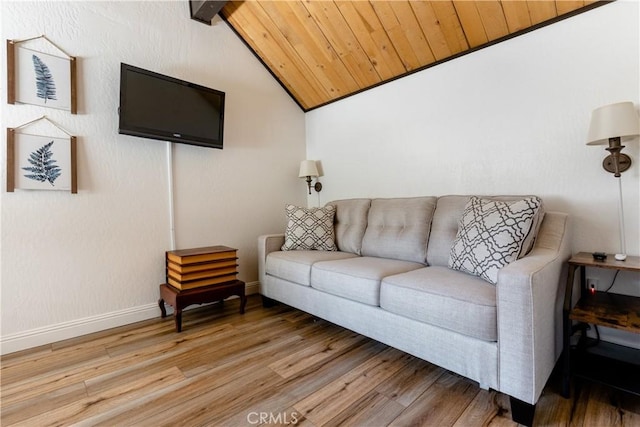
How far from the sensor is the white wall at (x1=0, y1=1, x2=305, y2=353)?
1919mm

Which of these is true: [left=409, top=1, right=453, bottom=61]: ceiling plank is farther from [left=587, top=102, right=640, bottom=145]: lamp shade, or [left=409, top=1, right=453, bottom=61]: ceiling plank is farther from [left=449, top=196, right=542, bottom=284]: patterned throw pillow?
[left=449, top=196, right=542, bottom=284]: patterned throw pillow

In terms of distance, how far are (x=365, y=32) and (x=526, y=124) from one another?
1428 millimetres

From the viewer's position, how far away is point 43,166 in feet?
6.39

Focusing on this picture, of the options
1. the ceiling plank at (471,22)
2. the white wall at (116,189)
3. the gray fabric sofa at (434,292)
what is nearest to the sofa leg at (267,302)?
the gray fabric sofa at (434,292)

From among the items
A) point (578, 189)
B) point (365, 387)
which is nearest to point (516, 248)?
point (578, 189)

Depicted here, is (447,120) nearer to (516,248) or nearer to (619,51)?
(619,51)

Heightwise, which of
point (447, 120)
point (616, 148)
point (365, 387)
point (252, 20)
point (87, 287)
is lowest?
point (365, 387)

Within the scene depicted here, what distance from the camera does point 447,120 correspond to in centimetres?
242

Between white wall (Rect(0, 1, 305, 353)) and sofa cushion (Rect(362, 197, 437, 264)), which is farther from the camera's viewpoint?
sofa cushion (Rect(362, 197, 437, 264))

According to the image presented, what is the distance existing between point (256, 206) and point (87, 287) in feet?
5.04

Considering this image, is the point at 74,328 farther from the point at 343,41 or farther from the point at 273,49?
the point at 343,41

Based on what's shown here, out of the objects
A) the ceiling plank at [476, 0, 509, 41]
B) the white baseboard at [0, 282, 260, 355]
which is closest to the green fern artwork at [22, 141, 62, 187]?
the white baseboard at [0, 282, 260, 355]

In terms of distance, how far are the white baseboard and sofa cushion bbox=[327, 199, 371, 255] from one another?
160cm

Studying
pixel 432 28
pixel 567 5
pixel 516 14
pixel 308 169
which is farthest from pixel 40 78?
pixel 567 5
